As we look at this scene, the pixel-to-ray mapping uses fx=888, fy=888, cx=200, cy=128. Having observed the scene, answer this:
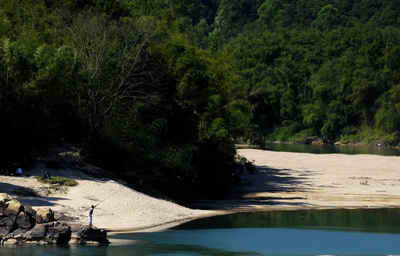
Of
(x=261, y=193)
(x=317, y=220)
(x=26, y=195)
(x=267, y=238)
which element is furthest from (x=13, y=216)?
(x=261, y=193)

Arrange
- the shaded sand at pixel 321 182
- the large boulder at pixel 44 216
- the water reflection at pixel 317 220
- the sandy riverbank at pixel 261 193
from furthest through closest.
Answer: the shaded sand at pixel 321 182 → the water reflection at pixel 317 220 → the sandy riverbank at pixel 261 193 → the large boulder at pixel 44 216

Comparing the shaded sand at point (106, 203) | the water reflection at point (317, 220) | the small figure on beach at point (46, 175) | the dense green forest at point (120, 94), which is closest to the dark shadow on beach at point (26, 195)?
the shaded sand at point (106, 203)

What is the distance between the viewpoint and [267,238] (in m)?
36.8

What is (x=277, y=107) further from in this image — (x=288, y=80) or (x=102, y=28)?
(x=102, y=28)

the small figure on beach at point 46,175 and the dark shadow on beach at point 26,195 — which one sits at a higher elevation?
the small figure on beach at point 46,175

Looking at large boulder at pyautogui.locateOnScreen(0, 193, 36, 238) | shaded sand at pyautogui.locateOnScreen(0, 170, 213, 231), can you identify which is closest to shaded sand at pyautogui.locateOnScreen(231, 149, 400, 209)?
shaded sand at pyautogui.locateOnScreen(0, 170, 213, 231)

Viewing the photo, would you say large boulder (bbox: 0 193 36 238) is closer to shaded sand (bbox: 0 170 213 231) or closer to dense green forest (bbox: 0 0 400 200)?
shaded sand (bbox: 0 170 213 231)

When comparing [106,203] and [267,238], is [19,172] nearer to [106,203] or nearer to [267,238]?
[106,203]

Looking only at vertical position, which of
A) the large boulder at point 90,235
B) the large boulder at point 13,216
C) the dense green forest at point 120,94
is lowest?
the large boulder at point 90,235

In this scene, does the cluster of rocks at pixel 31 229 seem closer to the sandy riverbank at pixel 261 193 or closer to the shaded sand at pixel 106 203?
the shaded sand at pixel 106 203

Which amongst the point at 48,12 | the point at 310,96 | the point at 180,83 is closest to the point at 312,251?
the point at 180,83

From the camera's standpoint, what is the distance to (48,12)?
178ft

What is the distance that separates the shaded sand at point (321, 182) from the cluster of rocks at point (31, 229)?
1707 cm

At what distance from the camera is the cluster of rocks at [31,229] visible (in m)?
31.5
